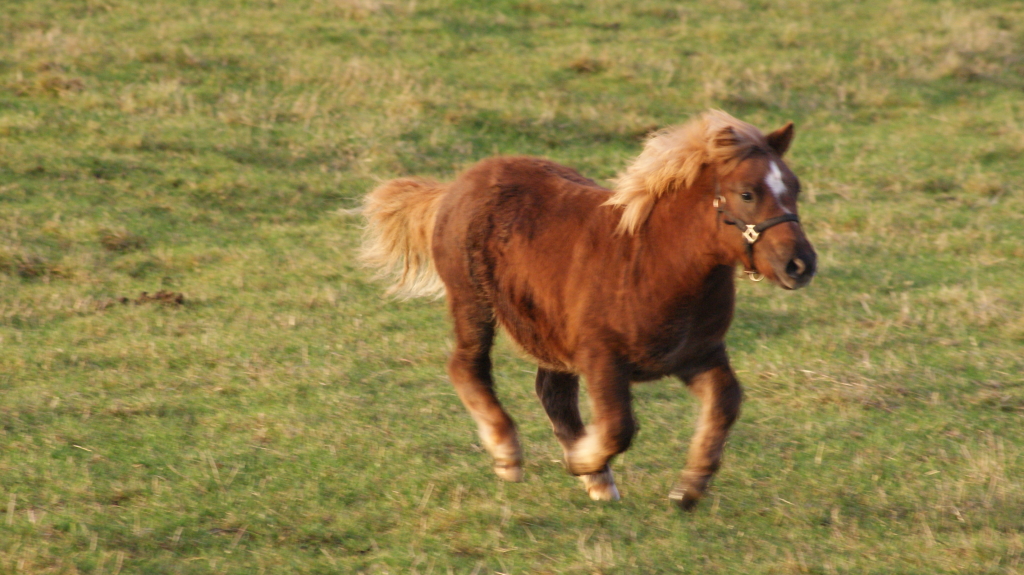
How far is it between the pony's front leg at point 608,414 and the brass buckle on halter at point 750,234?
0.79 m

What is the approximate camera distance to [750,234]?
4.22 meters

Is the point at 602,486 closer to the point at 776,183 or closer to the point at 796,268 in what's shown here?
the point at 796,268

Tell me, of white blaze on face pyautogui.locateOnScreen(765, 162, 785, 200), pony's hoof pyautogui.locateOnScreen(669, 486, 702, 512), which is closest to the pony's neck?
white blaze on face pyautogui.locateOnScreen(765, 162, 785, 200)

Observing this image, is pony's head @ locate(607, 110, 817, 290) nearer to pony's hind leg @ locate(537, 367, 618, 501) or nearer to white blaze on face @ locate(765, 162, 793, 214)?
white blaze on face @ locate(765, 162, 793, 214)

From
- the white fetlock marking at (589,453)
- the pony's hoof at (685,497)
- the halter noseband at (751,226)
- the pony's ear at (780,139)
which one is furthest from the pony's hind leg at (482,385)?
the pony's ear at (780,139)

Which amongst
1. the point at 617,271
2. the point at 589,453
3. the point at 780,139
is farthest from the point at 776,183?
the point at 589,453

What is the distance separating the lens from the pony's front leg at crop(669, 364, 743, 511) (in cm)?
460

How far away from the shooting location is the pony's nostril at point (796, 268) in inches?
162

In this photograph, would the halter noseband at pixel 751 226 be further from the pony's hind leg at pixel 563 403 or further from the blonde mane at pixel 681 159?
the pony's hind leg at pixel 563 403

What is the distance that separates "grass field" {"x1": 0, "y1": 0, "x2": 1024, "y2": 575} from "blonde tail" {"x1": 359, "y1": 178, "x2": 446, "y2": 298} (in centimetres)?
77

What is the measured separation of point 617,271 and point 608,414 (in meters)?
0.61

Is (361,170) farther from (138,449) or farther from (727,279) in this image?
(727,279)

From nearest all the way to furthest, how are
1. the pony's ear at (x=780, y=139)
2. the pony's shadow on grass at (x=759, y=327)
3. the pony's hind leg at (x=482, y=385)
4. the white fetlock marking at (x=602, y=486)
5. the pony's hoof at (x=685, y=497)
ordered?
the pony's ear at (x=780, y=139), the pony's hoof at (x=685, y=497), the white fetlock marking at (x=602, y=486), the pony's hind leg at (x=482, y=385), the pony's shadow on grass at (x=759, y=327)

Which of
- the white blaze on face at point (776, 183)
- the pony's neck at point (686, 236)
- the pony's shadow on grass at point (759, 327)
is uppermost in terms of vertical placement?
the white blaze on face at point (776, 183)
